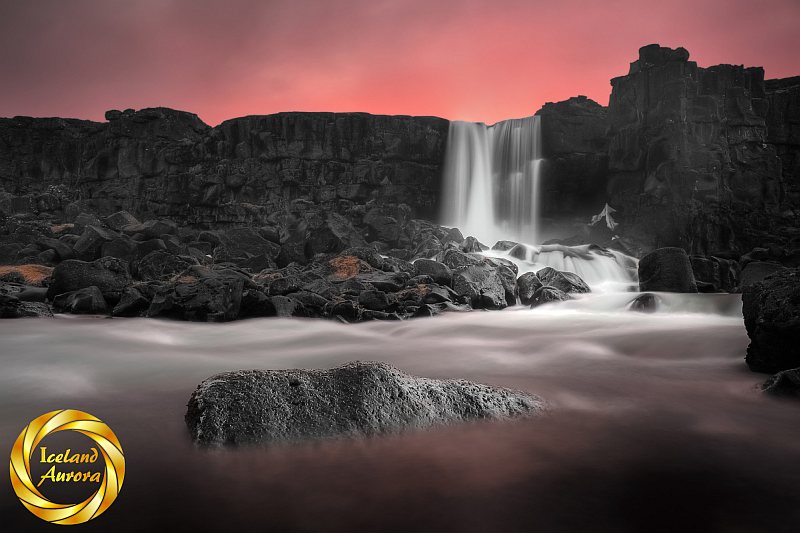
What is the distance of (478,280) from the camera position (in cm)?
1407

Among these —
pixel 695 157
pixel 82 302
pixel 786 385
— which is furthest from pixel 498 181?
pixel 786 385

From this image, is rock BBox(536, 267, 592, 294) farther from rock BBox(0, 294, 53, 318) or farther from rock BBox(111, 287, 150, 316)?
rock BBox(0, 294, 53, 318)

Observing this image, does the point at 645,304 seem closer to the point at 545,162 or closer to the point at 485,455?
the point at 485,455

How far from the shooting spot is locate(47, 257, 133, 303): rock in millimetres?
11703

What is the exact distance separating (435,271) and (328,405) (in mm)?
11252

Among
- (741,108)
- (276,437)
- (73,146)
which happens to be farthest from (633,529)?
(73,146)

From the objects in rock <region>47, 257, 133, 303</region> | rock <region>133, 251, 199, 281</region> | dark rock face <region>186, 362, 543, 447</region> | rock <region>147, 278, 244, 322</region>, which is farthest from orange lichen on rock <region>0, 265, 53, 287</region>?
dark rock face <region>186, 362, 543, 447</region>

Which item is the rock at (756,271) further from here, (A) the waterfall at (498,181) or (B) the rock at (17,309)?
(B) the rock at (17,309)

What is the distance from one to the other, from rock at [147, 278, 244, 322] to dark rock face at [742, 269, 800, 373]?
8975mm

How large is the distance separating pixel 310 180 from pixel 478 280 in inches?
1186

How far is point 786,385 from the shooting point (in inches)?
173

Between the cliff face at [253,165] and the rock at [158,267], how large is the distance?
22582 millimetres

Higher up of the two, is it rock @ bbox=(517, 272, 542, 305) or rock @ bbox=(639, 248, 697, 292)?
rock @ bbox=(639, 248, 697, 292)

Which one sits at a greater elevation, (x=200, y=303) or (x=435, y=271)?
(x=435, y=271)
